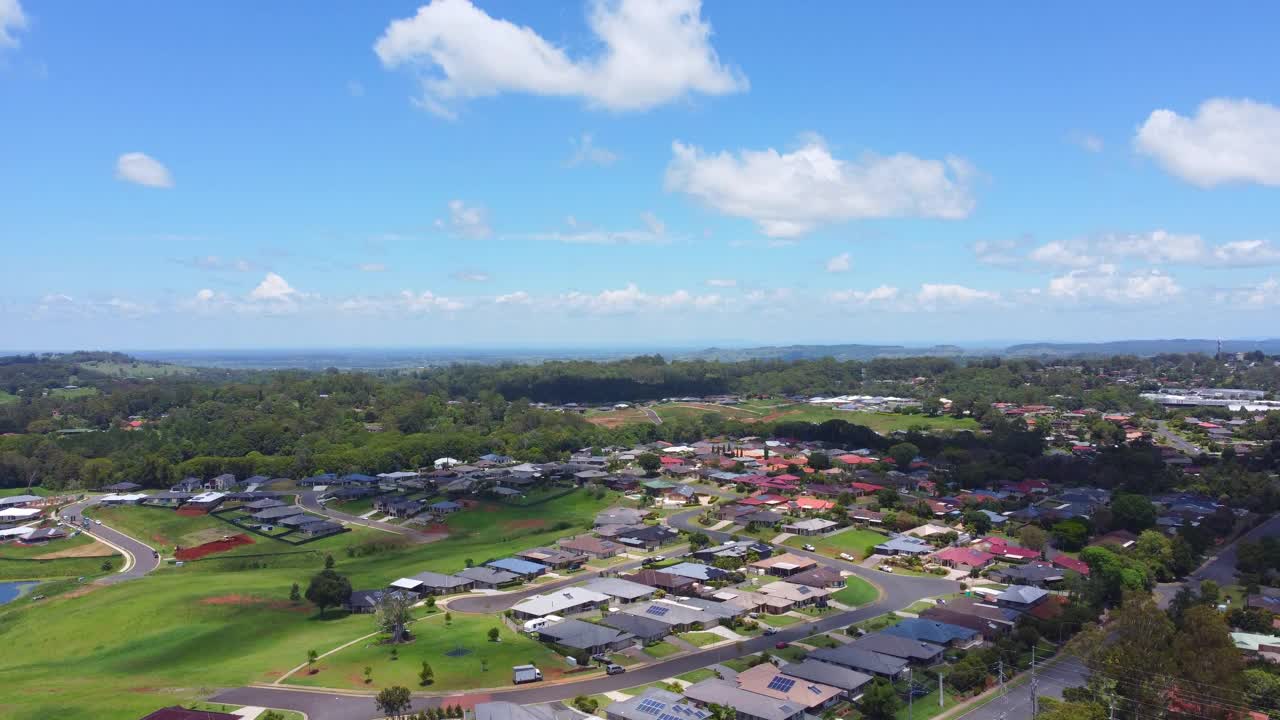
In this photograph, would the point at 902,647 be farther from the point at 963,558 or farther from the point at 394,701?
the point at 394,701

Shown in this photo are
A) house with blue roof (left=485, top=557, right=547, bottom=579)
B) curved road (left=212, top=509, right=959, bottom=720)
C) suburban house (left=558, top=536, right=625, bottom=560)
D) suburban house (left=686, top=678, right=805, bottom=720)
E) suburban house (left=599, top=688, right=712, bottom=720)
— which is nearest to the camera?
suburban house (left=599, top=688, right=712, bottom=720)

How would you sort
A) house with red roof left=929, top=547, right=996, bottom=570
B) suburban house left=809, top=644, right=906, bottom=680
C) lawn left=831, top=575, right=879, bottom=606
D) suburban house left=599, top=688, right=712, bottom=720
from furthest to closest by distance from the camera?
house with red roof left=929, top=547, right=996, bottom=570 < lawn left=831, top=575, right=879, bottom=606 < suburban house left=809, top=644, right=906, bottom=680 < suburban house left=599, top=688, right=712, bottom=720

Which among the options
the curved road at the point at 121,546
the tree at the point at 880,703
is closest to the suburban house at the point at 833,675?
the tree at the point at 880,703

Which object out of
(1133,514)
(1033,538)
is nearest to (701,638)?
(1033,538)

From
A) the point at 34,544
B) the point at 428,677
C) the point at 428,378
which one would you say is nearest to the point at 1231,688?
the point at 428,677

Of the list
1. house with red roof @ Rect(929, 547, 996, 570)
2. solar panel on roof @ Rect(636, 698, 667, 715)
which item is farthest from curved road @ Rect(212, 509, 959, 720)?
house with red roof @ Rect(929, 547, 996, 570)

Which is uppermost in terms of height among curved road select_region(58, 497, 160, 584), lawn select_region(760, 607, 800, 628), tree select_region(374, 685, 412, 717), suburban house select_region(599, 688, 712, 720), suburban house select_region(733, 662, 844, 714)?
tree select_region(374, 685, 412, 717)

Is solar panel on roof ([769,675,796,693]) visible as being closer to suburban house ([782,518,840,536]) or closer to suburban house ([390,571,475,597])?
suburban house ([390,571,475,597])
